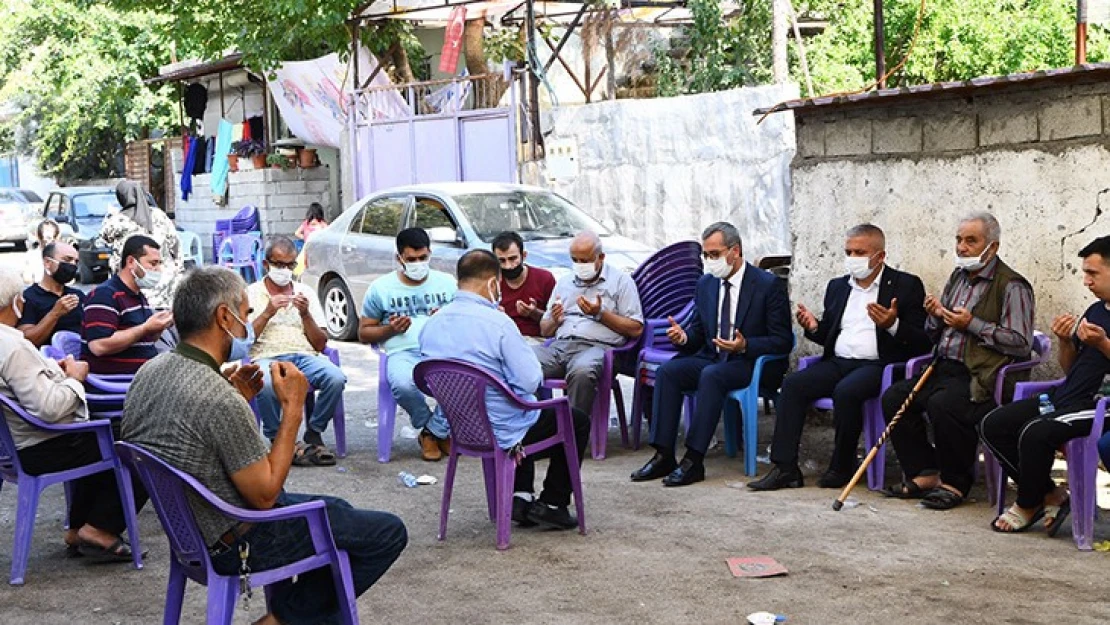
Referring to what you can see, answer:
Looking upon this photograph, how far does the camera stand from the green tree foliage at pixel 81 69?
32.6 meters

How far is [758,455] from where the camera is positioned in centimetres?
870

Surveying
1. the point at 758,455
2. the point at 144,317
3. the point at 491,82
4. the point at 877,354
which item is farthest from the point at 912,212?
the point at 491,82

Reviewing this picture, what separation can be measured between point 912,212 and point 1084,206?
1.12 m

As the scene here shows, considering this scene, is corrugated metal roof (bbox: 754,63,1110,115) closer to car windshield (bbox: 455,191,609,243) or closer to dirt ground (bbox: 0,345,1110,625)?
dirt ground (bbox: 0,345,1110,625)

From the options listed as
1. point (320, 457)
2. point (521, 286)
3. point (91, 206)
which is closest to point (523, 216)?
point (521, 286)

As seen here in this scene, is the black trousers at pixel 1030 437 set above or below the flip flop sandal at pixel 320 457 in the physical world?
above

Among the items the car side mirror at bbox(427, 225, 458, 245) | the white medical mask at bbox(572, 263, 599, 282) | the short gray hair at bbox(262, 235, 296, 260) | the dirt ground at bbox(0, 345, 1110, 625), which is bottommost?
the dirt ground at bbox(0, 345, 1110, 625)

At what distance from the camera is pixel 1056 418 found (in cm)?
625

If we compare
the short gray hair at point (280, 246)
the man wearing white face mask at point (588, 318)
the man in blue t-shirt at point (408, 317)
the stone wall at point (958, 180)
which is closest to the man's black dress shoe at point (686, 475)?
the man wearing white face mask at point (588, 318)

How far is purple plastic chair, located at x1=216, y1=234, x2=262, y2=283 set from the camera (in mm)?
20734

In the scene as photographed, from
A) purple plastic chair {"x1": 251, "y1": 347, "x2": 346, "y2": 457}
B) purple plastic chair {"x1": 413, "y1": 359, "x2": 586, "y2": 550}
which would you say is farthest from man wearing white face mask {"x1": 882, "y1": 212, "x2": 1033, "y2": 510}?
purple plastic chair {"x1": 251, "y1": 347, "x2": 346, "y2": 457}

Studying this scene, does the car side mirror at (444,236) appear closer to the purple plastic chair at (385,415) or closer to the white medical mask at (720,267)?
the purple plastic chair at (385,415)

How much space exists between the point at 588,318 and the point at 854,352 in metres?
1.88

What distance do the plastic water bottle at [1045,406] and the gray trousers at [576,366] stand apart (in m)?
2.90
